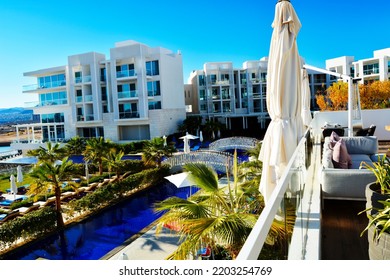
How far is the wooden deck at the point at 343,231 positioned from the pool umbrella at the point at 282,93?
78 cm

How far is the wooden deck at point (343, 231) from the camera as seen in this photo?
3.13 m

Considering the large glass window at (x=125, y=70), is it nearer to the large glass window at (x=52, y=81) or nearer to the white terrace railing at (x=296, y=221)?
the large glass window at (x=52, y=81)

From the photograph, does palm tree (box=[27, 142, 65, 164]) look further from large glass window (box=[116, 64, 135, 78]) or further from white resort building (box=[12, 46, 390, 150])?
large glass window (box=[116, 64, 135, 78])

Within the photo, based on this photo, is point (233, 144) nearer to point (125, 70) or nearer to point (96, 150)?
point (96, 150)

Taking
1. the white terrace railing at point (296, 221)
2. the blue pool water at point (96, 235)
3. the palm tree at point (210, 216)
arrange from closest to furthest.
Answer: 1. the white terrace railing at point (296, 221)
2. the palm tree at point (210, 216)
3. the blue pool water at point (96, 235)

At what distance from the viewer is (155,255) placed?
757 cm

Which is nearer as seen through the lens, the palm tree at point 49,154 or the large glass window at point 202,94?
the palm tree at point 49,154

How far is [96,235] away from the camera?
1003 cm

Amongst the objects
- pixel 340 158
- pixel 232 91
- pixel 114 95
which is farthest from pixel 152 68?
pixel 340 158

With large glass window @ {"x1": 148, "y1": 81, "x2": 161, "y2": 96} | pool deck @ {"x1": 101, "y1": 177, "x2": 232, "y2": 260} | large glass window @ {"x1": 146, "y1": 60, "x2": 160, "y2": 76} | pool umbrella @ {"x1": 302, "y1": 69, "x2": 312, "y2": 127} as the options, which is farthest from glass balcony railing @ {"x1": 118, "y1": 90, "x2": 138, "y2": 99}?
pool deck @ {"x1": 101, "y1": 177, "x2": 232, "y2": 260}

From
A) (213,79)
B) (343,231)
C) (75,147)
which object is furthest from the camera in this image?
(213,79)

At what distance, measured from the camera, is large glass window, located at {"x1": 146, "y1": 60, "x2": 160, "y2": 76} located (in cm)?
2855

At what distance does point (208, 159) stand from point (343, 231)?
1359 cm

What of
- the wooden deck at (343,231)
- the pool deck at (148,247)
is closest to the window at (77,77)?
the pool deck at (148,247)
